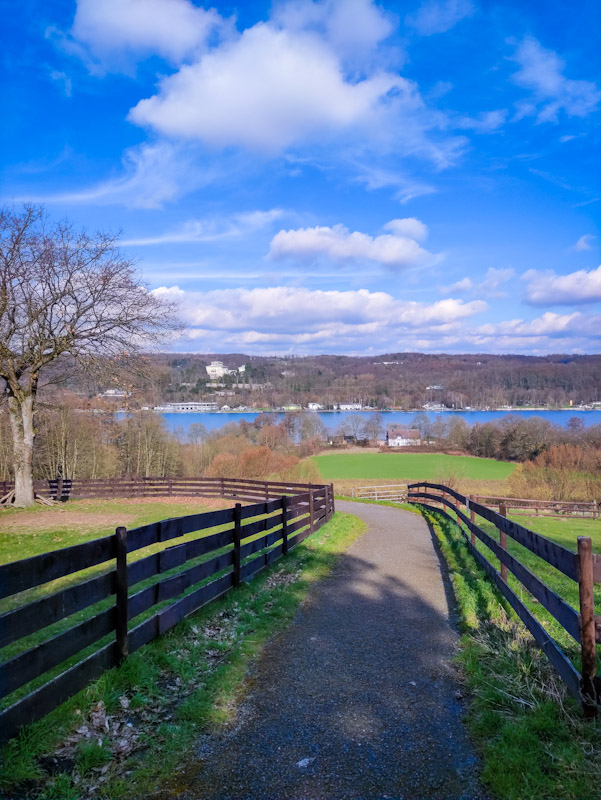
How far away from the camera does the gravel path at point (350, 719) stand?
10.2 feet

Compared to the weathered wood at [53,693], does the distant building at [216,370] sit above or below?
above

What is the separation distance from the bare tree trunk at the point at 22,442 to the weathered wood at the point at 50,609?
1668cm

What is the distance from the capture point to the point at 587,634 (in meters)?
3.56

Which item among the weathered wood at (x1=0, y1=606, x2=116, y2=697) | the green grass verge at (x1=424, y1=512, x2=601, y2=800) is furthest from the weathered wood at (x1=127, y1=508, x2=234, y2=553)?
the green grass verge at (x1=424, y1=512, x2=601, y2=800)

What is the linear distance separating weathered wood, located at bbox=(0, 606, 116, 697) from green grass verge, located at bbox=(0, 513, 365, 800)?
0.32m

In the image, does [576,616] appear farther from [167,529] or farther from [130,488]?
[130,488]

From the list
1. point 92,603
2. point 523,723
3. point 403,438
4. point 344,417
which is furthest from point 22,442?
point 344,417

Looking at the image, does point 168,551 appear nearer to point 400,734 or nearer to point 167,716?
point 167,716

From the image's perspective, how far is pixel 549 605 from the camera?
165 inches

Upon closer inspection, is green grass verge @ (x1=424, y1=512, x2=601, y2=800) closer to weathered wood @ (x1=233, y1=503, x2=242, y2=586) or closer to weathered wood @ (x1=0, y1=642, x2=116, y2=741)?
weathered wood @ (x1=0, y1=642, x2=116, y2=741)

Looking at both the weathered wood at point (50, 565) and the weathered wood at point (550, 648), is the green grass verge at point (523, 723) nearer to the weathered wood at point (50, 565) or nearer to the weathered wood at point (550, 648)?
the weathered wood at point (550, 648)

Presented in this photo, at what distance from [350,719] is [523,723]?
3.96ft

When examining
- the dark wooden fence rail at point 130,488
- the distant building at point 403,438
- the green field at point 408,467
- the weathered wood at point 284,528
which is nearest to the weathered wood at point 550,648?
the weathered wood at point 284,528

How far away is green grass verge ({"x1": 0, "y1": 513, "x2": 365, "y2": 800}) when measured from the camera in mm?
3014
